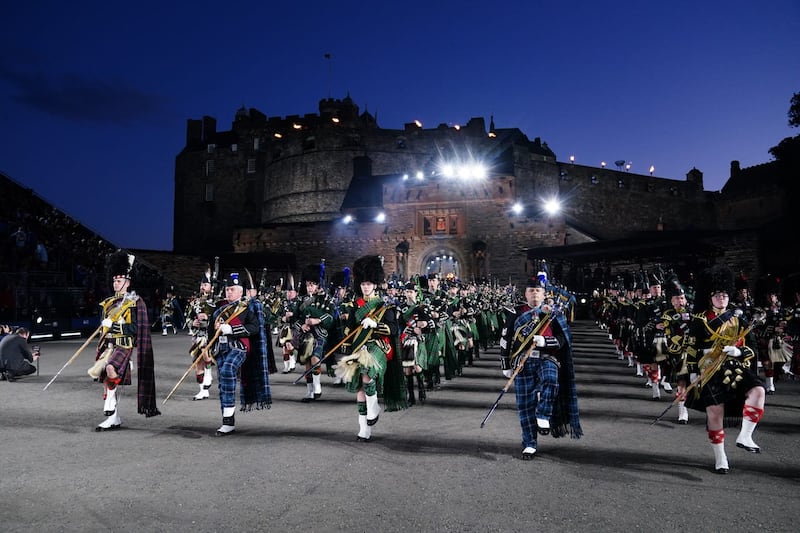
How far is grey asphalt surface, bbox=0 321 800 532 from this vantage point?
399 cm

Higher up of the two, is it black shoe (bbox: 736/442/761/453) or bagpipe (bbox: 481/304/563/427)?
bagpipe (bbox: 481/304/563/427)

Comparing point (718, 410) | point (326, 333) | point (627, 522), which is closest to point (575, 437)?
point (718, 410)

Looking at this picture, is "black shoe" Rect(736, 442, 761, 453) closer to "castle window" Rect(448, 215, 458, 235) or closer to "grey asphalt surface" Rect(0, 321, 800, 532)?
"grey asphalt surface" Rect(0, 321, 800, 532)

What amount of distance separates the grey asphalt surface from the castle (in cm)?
2611

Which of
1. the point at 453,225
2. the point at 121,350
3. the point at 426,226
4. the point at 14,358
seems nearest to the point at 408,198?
the point at 426,226

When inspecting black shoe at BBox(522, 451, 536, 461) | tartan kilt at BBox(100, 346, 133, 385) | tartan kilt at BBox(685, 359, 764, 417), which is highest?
tartan kilt at BBox(100, 346, 133, 385)

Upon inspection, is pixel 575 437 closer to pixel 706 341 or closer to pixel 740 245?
pixel 706 341

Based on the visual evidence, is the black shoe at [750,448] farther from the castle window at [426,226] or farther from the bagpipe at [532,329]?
the castle window at [426,226]

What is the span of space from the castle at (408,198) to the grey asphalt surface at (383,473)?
2611cm

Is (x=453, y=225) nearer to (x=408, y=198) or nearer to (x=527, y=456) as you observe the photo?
(x=408, y=198)

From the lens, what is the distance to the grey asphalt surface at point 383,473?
157 inches

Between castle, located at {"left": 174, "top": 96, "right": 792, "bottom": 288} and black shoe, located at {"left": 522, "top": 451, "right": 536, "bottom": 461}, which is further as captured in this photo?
castle, located at {"left": 174, "top": 96, "right": 792, "bottom": 288}

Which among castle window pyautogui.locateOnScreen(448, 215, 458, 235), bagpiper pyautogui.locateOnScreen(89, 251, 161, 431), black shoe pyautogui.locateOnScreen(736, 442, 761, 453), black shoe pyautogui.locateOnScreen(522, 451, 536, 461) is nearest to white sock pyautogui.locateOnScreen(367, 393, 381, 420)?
black shoe pyautogui.locateOnScreen(522, 451, 536, 461)

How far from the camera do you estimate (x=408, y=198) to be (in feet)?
134
